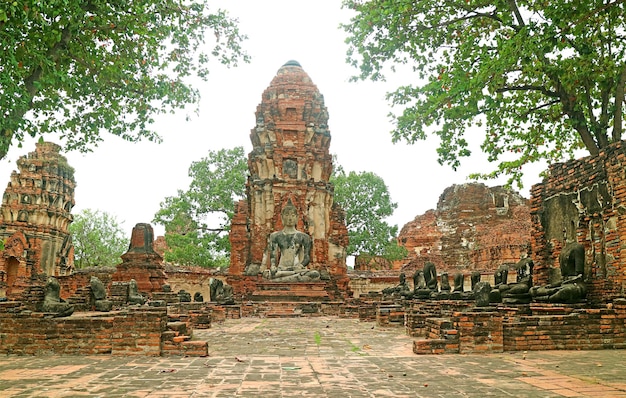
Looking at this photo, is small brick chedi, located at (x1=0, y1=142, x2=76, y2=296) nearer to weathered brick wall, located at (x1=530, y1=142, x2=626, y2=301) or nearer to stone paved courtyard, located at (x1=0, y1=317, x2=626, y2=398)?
stone paved courtyard, located at (x1=0, y1=317, x2=626, y2=398)

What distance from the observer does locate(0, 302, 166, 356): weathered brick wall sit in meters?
7.64

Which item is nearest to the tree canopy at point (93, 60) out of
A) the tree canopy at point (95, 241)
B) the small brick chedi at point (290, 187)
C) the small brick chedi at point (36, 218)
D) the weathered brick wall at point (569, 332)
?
the weathered brick wall at point (569, 332)

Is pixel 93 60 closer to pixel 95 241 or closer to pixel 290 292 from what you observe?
pixel 290 292

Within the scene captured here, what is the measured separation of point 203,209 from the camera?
3472cm

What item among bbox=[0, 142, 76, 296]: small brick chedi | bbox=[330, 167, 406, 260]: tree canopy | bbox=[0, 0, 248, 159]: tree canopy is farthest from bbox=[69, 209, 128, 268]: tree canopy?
bbox=[0, 0, 248, 159]: tree canopy

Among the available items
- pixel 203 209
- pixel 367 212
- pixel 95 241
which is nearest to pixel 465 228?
pixel 367 212

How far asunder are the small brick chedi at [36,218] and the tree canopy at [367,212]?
17.4 metres

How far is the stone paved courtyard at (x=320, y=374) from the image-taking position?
17.1ft

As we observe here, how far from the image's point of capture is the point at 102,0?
842 centimetres

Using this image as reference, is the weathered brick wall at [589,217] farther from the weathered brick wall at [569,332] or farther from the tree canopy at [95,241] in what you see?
the tree canopy at [95,241]

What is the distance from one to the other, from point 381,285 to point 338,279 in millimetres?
6901

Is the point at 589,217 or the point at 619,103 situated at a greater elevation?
the point at 619,103

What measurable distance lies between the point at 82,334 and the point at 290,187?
17.6m

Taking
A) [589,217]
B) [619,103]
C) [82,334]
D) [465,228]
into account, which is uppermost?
[619,103]
